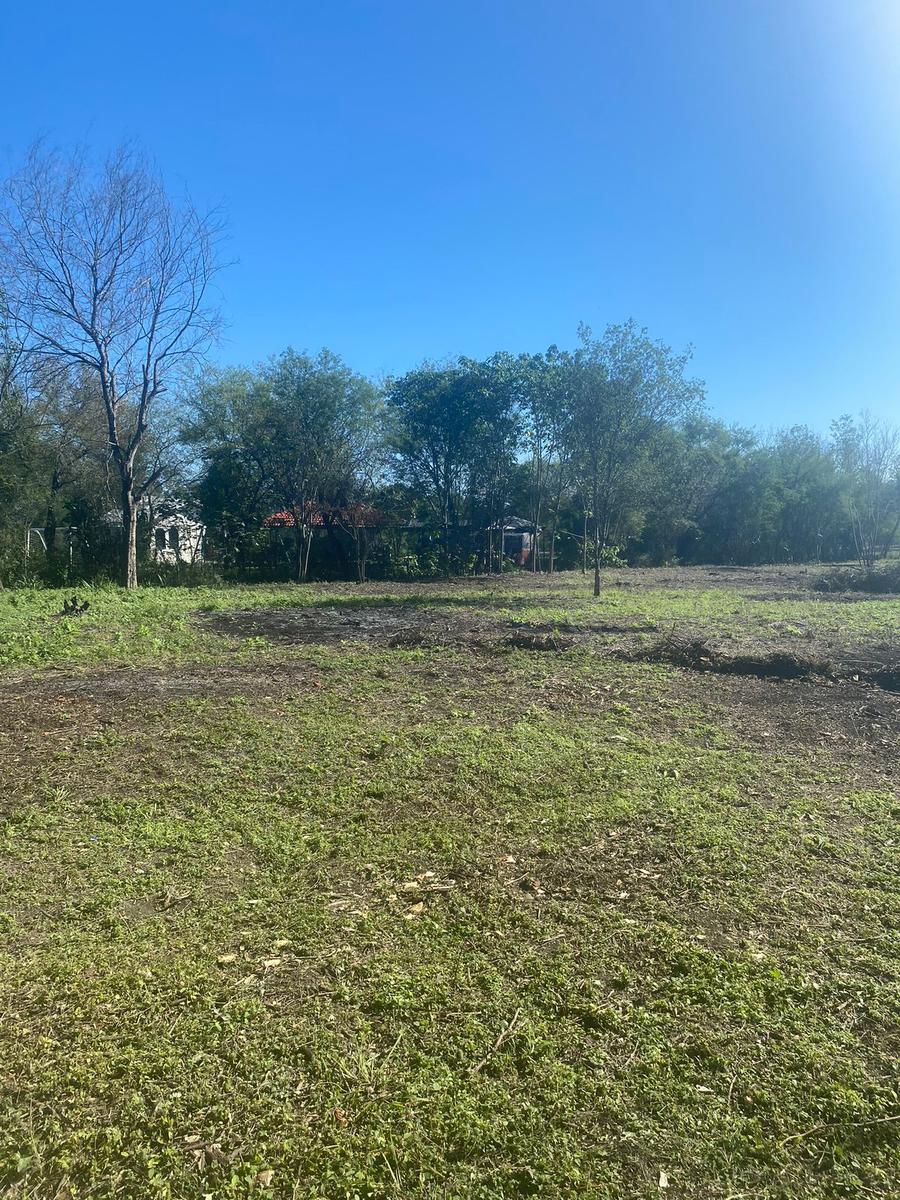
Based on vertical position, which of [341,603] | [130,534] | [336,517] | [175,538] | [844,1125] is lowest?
[844,1125]

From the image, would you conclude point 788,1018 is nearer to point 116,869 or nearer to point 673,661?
point 116,869

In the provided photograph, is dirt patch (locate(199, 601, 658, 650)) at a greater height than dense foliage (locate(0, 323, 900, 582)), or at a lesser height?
lesser

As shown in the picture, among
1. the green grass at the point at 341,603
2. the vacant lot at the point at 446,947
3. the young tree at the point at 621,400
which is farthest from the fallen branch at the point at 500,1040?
the young tree at the point at 621,400

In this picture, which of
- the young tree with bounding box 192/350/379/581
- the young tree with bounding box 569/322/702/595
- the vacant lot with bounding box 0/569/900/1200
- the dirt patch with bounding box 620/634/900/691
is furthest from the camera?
the young tree with bounding box 192/350/379/581

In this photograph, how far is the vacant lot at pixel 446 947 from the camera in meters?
1.91

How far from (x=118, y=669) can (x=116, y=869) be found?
4.88 meters

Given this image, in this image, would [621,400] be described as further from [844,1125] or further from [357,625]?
[844,1125]

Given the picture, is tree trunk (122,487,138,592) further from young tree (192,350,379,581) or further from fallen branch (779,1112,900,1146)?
fallen branch (779,1112,900,1146)

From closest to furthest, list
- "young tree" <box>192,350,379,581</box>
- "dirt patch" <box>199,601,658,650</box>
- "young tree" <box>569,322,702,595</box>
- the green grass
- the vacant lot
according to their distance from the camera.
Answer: the vacant lot, the green grass, "dirt patch" <box>199,601,658,650</box>, "young tree" <box>569,322,702,595</box>, "young tree" <box>192,350,379,581</box>

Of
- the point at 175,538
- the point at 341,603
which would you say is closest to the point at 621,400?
the point at 341,603

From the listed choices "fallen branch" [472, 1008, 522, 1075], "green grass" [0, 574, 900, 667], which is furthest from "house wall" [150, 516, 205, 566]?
"fallen branch" [472, 1008, 522, 1075]

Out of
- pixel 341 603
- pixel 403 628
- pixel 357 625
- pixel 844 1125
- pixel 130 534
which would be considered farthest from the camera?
pixel 130 534

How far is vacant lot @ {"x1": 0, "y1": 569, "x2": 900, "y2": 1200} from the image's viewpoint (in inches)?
75.0

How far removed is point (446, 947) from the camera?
2.82 m
